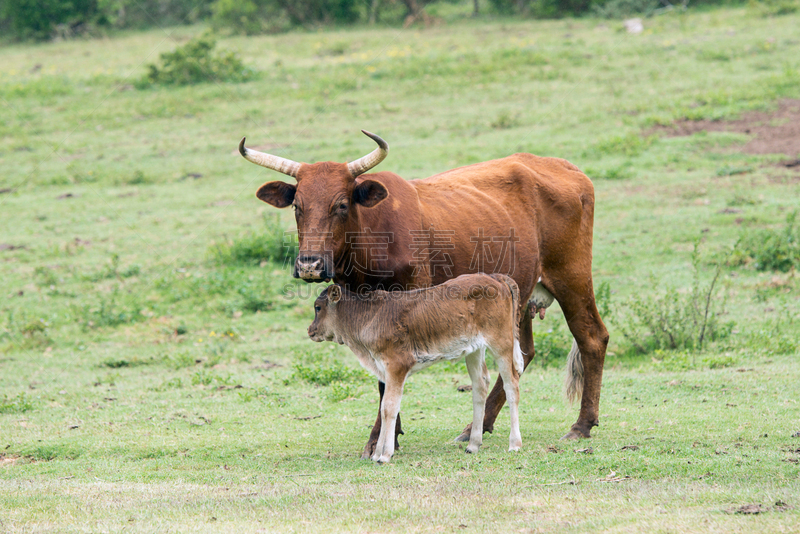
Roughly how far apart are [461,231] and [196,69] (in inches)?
792

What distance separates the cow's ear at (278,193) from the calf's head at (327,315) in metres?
0.85

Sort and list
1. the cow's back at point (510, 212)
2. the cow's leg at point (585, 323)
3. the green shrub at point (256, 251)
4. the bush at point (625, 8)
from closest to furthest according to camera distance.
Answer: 1. the cow's back at point (510, 212)
2. the cow's leg at point (585, 323)
3. the green shrub at point (256, 251)
4. the bush at point (625, 8)

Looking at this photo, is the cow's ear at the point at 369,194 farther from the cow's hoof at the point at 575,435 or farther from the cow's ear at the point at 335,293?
the cow's hoof at the point at 575,435

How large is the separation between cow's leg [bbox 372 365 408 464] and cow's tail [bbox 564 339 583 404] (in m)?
2.26

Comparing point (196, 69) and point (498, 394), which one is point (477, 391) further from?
point (196, 69)

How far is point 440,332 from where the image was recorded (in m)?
6.89

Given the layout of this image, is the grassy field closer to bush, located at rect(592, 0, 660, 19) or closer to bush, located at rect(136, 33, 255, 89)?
bush, located at rect(136, 33, 255, 89)

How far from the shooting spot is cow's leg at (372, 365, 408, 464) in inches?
266

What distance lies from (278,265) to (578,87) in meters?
11.6

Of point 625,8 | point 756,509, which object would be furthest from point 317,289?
point 625,8

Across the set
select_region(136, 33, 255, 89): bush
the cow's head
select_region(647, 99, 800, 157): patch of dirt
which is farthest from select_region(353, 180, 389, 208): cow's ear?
select_region(136, 33, 255, 89): bush

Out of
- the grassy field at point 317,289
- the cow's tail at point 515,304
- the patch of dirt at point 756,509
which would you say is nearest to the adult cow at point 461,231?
the cow's tail at point 515,304

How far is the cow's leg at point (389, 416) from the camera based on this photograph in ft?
22.1

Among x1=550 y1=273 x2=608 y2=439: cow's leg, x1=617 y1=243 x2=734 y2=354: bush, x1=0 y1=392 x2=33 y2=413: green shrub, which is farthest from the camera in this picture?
x1=617 y1=243 x2=734 y2=354: bush
